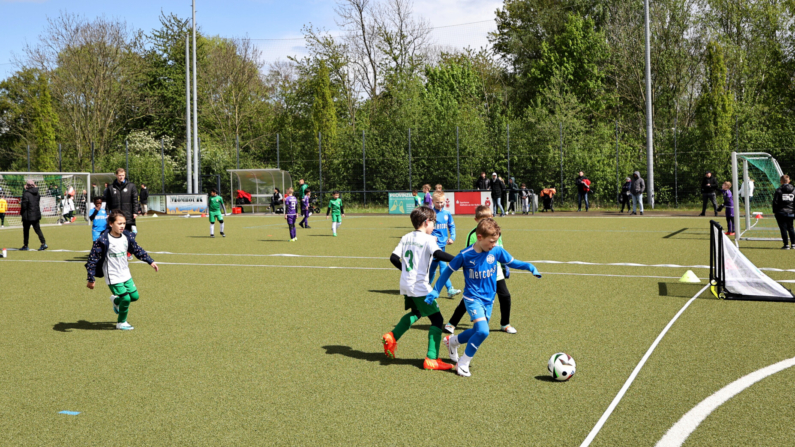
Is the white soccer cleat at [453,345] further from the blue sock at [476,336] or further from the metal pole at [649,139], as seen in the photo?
the metal pole at [649,139]

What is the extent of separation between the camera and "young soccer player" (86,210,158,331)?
25.1 ft

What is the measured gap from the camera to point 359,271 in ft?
42.4

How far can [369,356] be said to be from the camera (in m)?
6.44

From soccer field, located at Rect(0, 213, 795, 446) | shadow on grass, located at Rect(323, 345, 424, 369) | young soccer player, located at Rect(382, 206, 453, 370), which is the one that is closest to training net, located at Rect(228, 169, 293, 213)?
soccer field, located at Rect(0, 213, 795, 446)

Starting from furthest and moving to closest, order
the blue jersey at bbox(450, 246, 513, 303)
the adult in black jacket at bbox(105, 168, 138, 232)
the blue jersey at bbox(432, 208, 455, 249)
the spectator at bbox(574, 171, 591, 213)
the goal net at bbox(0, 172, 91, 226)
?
the spectator at bbox(574, 171, 591, 213), the goal net at bbox(0, 172, 91, 226), the adult in black jacket at bbox(105, 168, 138, 232), the blue jersey at bbox(432, 208, 455, 249), the blue jersey at bbox(450, 246, 513, 303)

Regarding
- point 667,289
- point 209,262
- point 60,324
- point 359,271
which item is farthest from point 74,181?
point 667,289

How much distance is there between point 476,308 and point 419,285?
2.21ft

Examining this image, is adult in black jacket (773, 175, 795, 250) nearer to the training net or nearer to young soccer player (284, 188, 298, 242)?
young soccer player (284, 188, 298, 242)

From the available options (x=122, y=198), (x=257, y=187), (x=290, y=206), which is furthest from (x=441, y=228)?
(x=257, y=187)

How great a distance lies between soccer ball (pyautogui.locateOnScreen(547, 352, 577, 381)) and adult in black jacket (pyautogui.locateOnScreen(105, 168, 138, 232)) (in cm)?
1157

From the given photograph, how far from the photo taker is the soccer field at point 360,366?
14.9ft

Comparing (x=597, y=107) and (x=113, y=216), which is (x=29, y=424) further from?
(x=597, y=107)

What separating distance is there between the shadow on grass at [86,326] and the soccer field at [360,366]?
6 cm

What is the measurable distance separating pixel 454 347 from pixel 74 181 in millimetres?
36438
